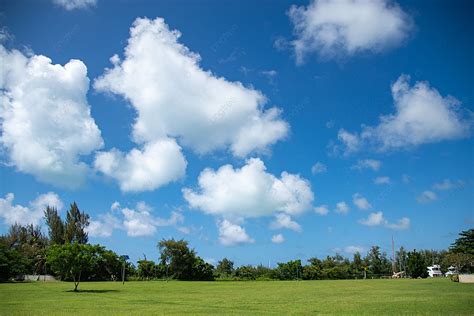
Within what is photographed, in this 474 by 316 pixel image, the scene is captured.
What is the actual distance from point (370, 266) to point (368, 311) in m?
96.6

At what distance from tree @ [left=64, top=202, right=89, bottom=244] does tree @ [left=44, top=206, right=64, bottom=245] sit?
103 cm

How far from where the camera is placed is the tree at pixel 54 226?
240ft

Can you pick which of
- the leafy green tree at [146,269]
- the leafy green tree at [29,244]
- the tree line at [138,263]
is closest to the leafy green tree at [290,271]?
the tree line at [138,263]

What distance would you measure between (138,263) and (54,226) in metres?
16.3

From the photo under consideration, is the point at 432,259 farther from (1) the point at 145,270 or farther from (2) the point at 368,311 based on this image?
(2) the point at 368,311

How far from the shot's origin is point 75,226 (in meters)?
73.9

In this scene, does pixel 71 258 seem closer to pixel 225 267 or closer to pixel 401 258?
pixel 225 267

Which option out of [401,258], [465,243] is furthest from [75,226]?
[401,258]

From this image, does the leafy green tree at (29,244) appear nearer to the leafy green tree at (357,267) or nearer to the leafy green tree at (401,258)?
the leafy green tree at (357,267)

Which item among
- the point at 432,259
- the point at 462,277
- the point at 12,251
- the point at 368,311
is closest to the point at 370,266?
the point at 432,259

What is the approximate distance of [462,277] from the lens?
44.8 metres

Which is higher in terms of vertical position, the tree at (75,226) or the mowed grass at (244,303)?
the tree at (75,226)

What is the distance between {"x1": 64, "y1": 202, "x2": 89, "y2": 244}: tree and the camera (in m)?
72.8

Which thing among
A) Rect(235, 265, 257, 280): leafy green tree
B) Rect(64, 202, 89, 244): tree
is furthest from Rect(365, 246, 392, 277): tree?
Rect(64, 202, 89, 244): tree
